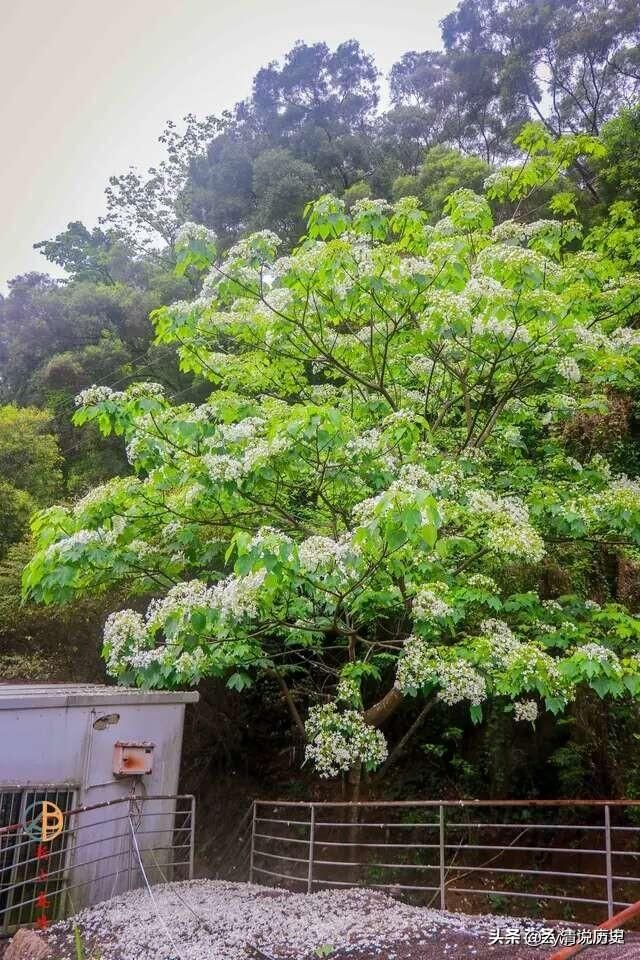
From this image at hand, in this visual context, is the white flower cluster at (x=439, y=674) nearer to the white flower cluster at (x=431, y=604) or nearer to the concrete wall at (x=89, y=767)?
the white flower cluster at (x=431, y=604)

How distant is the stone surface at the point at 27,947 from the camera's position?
177 inches

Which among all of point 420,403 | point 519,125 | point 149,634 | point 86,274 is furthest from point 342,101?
point 149,634

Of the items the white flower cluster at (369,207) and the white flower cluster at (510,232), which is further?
the white flower cluster at (510,232)

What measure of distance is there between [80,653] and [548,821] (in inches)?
280

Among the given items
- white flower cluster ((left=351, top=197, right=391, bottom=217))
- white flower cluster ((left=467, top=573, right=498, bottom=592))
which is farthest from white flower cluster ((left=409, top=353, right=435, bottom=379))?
white flower cluster ((left=467, top=573, right=498, bottom=592))

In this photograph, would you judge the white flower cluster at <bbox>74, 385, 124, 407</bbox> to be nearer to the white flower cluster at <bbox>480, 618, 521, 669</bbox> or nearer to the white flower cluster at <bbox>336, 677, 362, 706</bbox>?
the white flower cluster at <bbox>336, 677, 362, 706</bbox>

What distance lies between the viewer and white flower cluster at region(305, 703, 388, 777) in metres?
5.52

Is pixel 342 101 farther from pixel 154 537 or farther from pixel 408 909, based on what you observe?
pixel 408 909

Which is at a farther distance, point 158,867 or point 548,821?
point 548,821

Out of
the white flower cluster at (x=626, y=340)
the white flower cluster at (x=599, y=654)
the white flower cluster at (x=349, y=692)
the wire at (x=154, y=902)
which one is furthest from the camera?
the white flower cluster at (x=626, y=340)

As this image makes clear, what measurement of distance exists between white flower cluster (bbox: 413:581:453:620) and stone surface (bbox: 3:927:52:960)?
344 centimetres

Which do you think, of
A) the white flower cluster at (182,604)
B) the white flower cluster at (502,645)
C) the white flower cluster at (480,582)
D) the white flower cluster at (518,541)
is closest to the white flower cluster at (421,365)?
the white flower cluster at (480,582)

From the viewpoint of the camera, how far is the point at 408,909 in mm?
4898

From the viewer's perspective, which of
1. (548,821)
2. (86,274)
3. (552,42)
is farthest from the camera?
(86,274)
